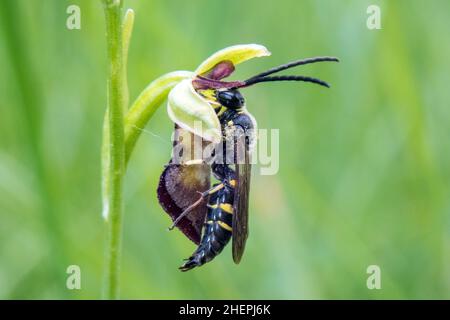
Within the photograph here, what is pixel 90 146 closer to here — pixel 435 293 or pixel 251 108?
pixel 251 108

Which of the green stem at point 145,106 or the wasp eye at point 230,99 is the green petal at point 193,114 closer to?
the green stem at point 145,106

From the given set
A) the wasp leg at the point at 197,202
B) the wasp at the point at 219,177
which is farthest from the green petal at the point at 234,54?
the wasp leg at the point at 197,202

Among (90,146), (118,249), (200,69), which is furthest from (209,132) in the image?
(90,146)

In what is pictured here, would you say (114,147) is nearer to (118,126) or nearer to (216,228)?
(118,126)

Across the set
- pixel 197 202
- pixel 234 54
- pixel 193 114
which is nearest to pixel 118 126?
pixel 193 114

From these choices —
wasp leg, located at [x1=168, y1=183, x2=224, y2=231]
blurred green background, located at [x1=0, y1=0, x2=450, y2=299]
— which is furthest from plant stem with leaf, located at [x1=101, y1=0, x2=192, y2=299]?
blurred green background, located at [x1=0, y1=0, x2=450, y2=299]
